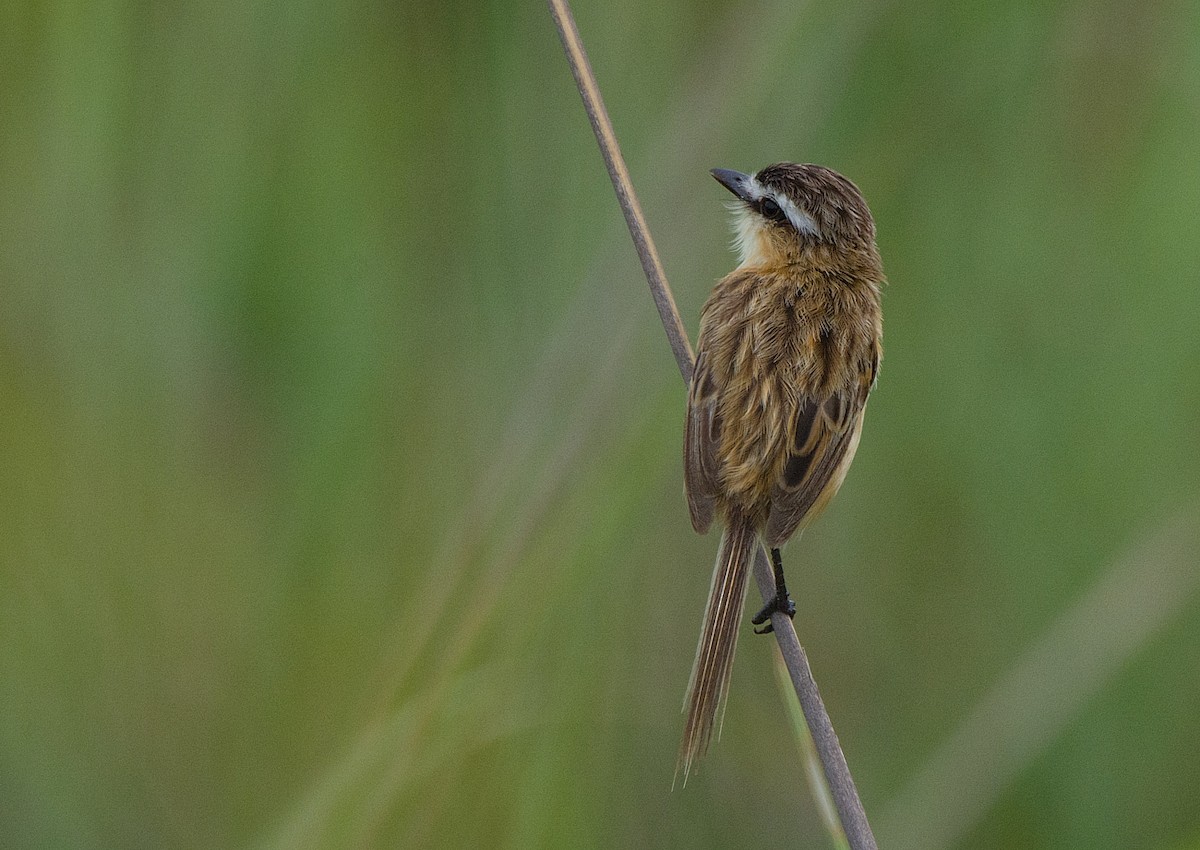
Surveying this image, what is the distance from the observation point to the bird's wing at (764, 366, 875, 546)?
2.78 meters

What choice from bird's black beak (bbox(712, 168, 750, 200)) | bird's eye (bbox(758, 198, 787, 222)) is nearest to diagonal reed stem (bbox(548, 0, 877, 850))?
bird's black beak (bbox(712, 168, 750, 200))

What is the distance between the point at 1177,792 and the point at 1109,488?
2.29 feet

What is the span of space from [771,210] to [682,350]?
2.47 ft

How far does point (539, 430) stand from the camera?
2689 millimetres

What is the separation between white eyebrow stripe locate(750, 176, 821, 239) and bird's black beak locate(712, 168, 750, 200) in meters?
0.02

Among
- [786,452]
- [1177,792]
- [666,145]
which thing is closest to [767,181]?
[666,145]

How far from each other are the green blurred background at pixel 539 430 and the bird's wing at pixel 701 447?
12cm

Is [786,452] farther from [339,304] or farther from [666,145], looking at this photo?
[339,304]

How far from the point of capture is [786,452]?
9.30 ft

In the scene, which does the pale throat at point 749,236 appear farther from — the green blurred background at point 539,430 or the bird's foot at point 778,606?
the bird's foot at point 778,606

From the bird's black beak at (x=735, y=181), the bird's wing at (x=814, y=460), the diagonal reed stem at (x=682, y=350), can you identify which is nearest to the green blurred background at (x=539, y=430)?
the bird's black beak at (x=735, y=181)

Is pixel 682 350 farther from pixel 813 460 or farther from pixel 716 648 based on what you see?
pixel 716 648

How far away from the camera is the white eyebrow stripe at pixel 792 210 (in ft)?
10.7

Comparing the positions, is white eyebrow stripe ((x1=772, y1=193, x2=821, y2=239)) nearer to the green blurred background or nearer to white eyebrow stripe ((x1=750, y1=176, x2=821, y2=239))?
white eyebrow stripe ((x1=750, y1=176, x2=821, y2=239))
